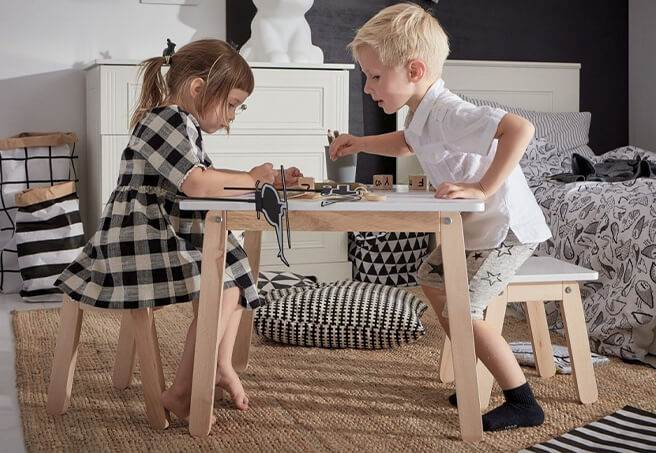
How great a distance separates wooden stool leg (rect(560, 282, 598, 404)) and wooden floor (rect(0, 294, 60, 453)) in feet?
4.12

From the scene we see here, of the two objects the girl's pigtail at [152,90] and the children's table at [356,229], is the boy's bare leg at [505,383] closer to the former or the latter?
the children's table at [356,229]

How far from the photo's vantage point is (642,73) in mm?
4578

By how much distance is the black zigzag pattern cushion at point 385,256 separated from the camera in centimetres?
378

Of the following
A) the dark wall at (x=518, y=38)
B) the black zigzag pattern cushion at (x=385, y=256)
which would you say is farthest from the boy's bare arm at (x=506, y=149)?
the dark wall at (x=518, y=38)

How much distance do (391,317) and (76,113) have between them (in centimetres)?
198

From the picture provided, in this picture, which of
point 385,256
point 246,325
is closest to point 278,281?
point 246,325

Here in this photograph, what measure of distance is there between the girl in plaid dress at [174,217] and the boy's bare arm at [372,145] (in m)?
0.20

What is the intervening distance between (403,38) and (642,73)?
3254 millimetres

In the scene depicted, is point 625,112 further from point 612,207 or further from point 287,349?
point 287,349

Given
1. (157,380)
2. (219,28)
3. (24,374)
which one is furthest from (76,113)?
(157,380)

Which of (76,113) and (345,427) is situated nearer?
(345,427)

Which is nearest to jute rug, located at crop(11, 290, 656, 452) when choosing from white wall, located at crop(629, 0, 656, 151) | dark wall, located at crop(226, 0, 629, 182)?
dark wall, located at crop(226, 0, 629, 182)

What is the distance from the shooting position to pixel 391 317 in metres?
2.57

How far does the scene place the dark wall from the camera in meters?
4.07
